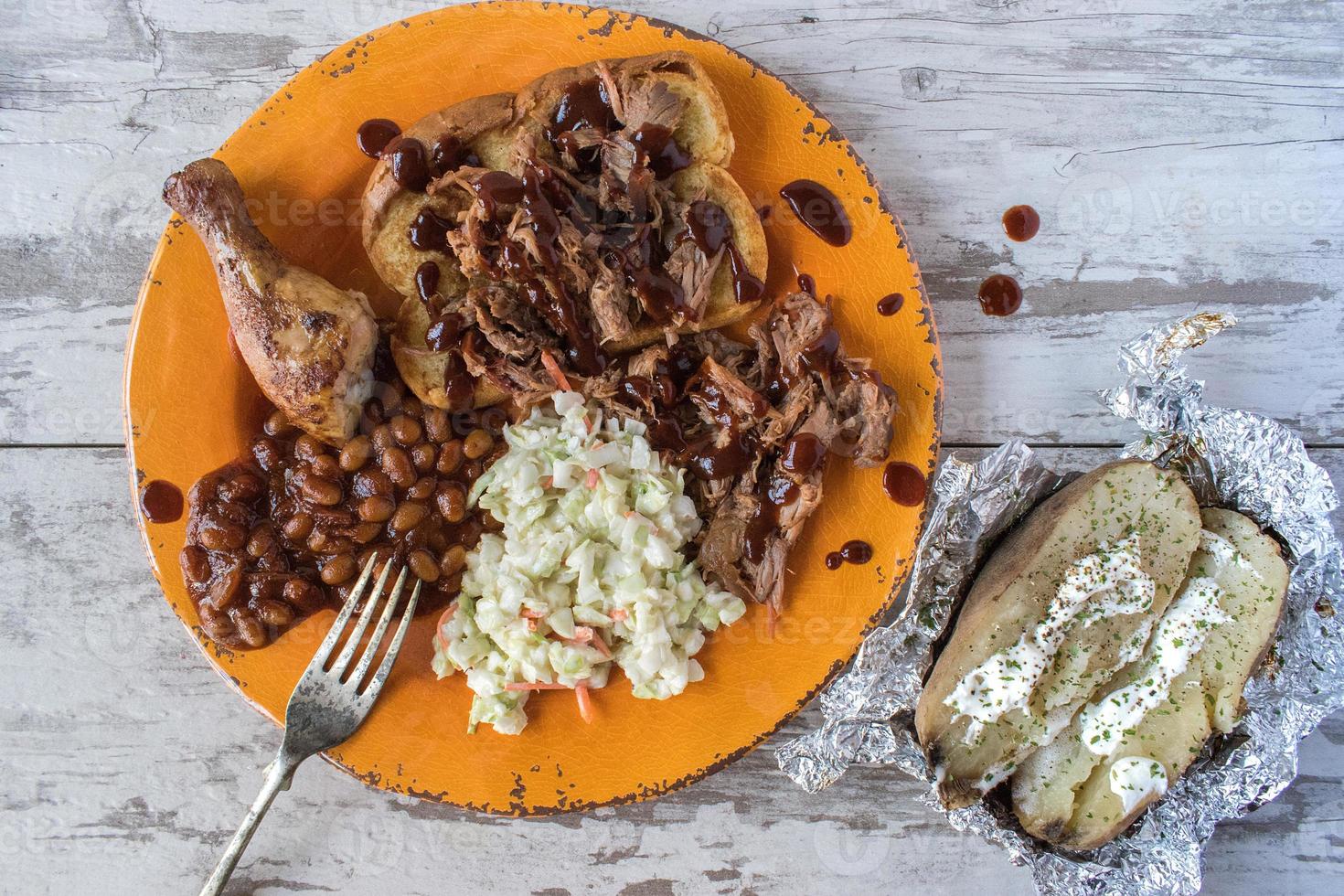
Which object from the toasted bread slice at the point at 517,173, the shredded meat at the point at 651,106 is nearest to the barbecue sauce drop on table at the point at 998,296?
the toasted bread slice at the point at 517,173

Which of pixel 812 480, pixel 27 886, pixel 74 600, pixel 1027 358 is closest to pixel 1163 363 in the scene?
pixel 1027 358

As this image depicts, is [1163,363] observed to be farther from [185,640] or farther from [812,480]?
[185,640]

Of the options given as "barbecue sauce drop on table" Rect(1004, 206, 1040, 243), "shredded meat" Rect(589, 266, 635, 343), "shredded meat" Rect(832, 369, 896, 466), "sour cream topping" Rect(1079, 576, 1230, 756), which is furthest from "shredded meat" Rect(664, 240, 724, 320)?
"sour cream topping" Rect(1079, 576, 1230, 756)


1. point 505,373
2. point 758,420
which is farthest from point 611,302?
point 758,420

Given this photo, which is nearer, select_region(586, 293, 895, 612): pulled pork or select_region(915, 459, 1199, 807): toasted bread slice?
select_region(915, 459, 1199, 807): toasted bread slice

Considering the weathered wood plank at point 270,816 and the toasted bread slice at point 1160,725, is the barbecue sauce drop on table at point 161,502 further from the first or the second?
the toasted bread slice at point 1160,725

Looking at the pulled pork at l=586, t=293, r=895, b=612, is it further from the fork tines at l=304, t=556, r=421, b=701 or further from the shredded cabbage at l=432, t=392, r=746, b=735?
the fork tines at l=304, t=556, r=421, b=701

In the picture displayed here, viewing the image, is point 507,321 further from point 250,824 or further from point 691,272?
point 250,824
